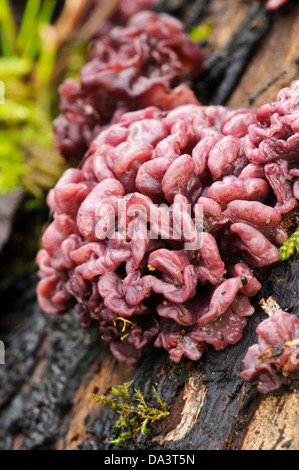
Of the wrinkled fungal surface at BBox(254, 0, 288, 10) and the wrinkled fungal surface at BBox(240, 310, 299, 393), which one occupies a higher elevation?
the wrinkled fungal surface at BBox(254, 0, 288, 10)

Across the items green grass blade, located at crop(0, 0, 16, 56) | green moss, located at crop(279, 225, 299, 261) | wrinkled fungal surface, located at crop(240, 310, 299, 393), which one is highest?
green moss, located at crop(279, 225, 299, 261)

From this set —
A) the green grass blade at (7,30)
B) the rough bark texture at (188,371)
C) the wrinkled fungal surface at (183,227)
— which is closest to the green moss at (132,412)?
the rough bark texture at (188,371)

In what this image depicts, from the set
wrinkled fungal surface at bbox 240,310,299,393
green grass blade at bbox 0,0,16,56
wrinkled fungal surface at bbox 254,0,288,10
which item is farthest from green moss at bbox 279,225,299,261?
green grass blade at bbox 0,0,16,56

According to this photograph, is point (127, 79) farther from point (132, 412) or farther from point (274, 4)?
point (132, 412)

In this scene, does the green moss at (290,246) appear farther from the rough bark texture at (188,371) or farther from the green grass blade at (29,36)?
the green grass blade at (29,36)

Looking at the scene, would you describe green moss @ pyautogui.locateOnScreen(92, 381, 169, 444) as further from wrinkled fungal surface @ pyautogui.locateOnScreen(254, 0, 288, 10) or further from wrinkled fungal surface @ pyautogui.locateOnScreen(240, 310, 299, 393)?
wrinkled fungal surface @ pyautogui.locateOnScreen(254, 0, 288, 10)

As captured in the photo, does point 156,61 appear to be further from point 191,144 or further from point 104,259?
point 104,259
